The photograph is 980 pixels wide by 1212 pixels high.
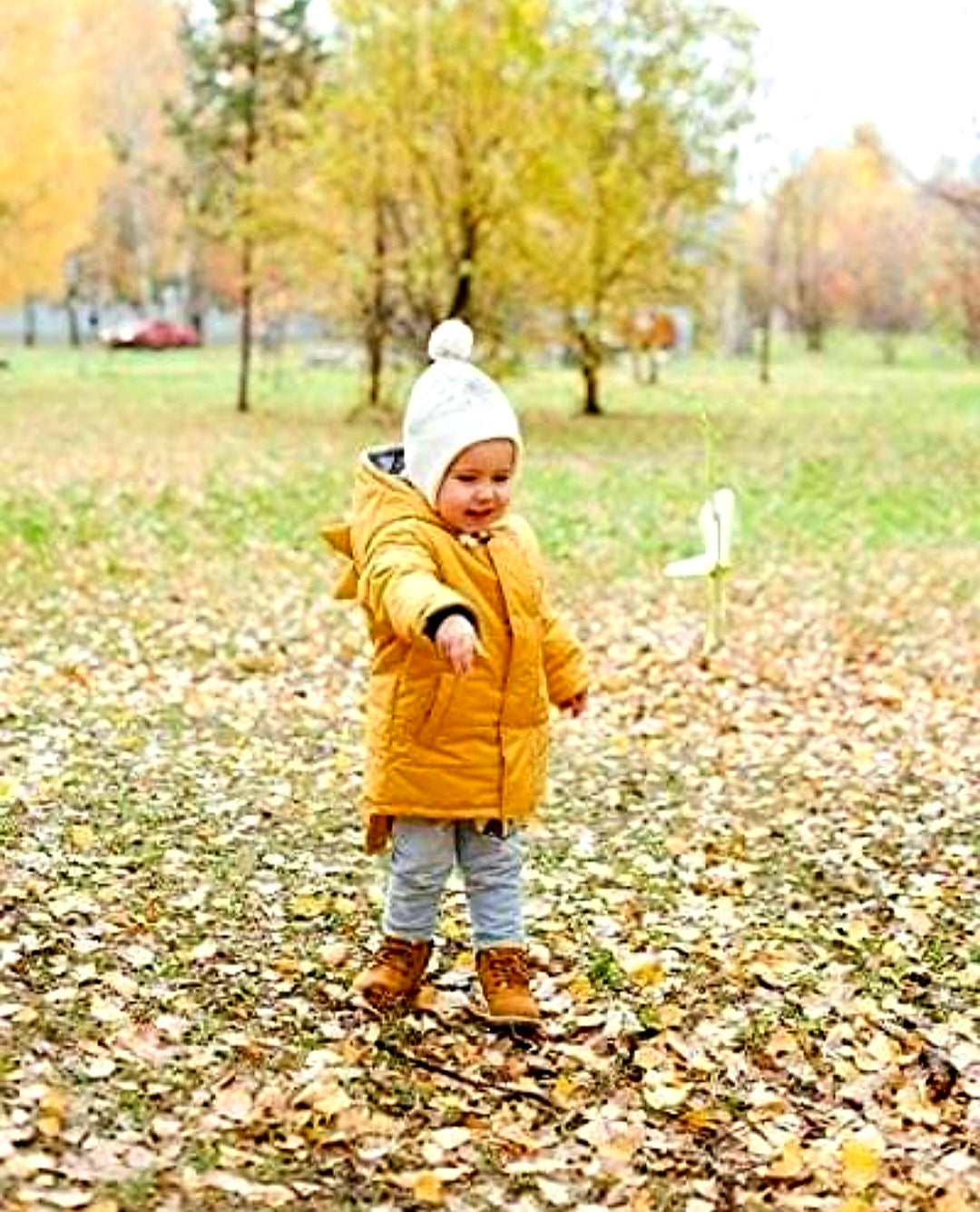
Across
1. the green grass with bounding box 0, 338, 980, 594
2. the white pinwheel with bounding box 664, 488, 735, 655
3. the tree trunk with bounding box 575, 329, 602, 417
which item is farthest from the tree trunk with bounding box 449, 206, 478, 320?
the white pinwheel with bounding box 664, 488, 735, 655

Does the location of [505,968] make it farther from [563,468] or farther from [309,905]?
[563,468]

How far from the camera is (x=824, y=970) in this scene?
5.80 meters

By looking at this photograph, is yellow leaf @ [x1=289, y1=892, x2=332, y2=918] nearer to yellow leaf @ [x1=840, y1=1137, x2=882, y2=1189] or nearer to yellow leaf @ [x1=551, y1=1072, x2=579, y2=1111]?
yellow leaf @ [x1=551, y1=1072, x2=579, y2=1111]

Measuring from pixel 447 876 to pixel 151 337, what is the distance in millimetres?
59131

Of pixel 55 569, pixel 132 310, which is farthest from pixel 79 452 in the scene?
pixel 132 310

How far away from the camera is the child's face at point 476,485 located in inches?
185

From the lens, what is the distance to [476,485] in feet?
15.5

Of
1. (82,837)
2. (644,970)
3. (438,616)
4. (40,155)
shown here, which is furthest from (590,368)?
(438,616)

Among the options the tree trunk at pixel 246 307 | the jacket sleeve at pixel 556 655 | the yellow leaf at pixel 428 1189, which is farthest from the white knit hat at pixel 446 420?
the tree trunk at pixel 246 307

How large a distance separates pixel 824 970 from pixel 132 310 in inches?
2747

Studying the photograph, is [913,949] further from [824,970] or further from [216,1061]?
[216,1061]

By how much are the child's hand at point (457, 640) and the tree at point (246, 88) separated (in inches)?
1015

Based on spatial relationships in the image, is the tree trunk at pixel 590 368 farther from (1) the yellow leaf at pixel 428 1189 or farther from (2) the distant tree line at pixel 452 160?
(1) the yellow leaf at pixel 428 1189

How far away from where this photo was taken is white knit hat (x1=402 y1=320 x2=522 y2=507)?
466 cm
